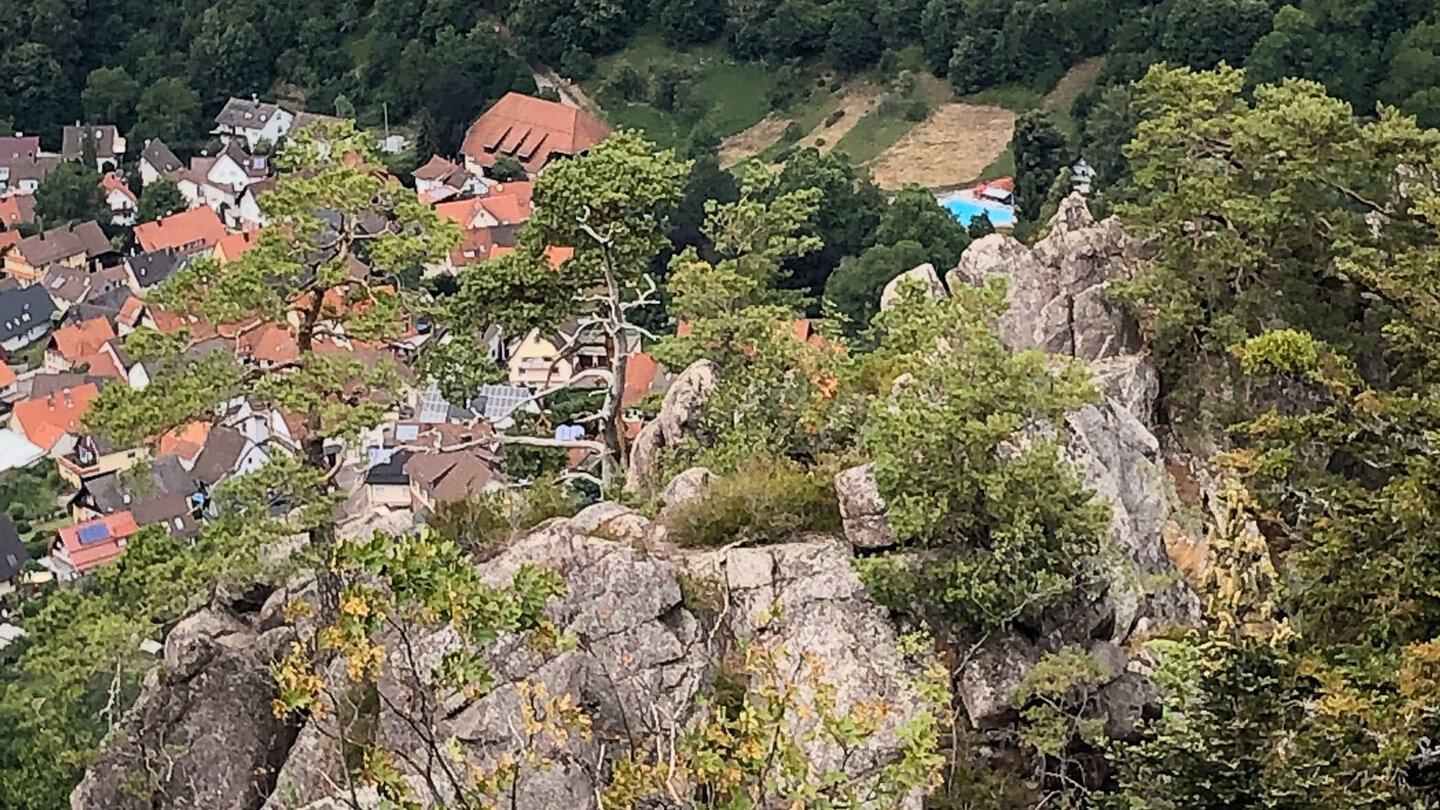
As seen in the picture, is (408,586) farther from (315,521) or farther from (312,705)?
(315,521)

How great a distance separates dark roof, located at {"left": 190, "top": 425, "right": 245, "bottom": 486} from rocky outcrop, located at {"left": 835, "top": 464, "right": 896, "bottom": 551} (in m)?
34.5

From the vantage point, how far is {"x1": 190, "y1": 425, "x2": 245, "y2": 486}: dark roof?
44969 mm

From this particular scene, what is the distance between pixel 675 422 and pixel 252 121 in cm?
5406

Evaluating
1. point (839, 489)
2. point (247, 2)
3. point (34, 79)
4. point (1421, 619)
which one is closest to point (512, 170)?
point (247, 2)

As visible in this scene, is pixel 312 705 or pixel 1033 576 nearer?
pixel 312 705

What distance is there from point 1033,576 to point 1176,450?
7.41 metres

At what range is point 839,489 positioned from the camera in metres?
13.1

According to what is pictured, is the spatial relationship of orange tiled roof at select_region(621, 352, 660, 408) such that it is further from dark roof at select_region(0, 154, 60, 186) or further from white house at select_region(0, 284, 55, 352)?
dark roof at select_region(0, 154, 60, 186)

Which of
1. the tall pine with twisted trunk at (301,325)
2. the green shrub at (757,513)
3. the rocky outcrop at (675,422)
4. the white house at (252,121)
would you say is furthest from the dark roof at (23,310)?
the green shrub at (757,513)

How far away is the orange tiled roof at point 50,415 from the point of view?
47.7m

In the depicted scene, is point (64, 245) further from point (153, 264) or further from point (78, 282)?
point (153, 264)

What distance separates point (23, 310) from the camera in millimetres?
56906

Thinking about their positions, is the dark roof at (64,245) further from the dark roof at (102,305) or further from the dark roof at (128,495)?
the dark roof at (128,495)

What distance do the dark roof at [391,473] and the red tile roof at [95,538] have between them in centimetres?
585
